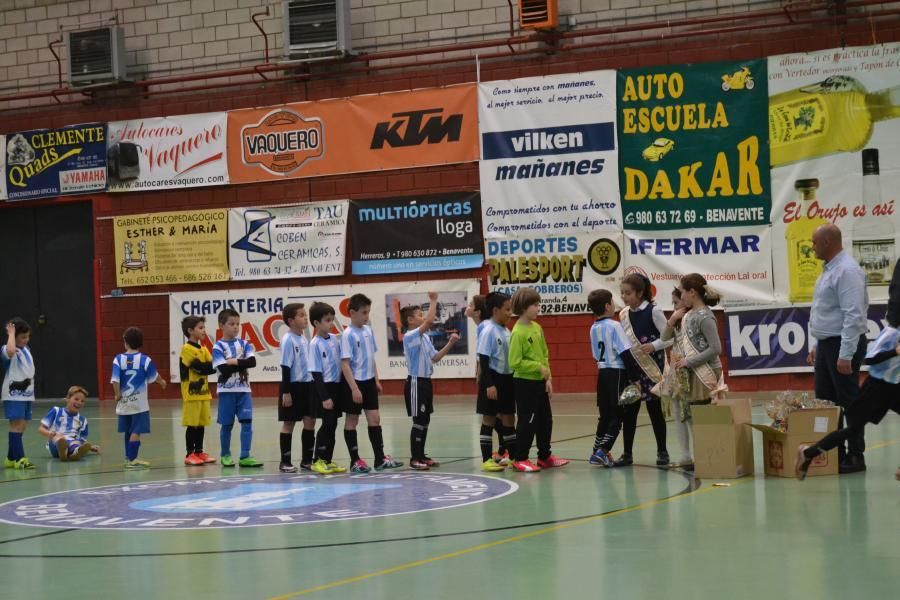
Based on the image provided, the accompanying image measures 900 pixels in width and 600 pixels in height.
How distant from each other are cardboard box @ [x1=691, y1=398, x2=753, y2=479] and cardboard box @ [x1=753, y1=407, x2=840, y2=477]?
0.20 meters

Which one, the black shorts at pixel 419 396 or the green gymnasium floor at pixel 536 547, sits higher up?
the black shorts at pixel 419 396

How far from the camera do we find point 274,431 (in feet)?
54.3

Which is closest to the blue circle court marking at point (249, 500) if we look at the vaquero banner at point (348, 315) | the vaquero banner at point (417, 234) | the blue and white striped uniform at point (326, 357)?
the blue and white striped uniform at point (326, 357)

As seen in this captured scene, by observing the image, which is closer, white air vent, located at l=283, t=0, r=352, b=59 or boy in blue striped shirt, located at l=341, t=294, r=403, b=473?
boy in blue striped shirt, located at l=341, t=294, r=403, b=473

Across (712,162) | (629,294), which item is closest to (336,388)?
(629,294)

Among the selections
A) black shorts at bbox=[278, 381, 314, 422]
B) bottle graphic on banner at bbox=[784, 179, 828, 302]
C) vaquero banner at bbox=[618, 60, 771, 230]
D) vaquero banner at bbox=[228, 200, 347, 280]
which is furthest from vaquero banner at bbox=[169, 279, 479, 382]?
black shorts at bbox=[278, 381, 314, 422]

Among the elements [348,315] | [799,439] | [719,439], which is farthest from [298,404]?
[348,315]

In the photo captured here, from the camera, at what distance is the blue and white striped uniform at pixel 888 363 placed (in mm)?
9328

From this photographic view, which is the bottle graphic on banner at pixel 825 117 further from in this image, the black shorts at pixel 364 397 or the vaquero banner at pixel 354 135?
the black shorts at pixel 364 397

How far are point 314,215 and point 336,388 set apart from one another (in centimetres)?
1055

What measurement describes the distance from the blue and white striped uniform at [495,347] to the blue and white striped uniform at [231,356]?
279 centimetres

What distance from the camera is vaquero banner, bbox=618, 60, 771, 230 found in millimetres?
18766

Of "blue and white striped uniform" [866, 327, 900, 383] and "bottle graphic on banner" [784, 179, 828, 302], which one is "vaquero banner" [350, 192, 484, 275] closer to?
"bottle graphic on banner" [784, 179, 828, 302]

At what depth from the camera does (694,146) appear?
753 inches
